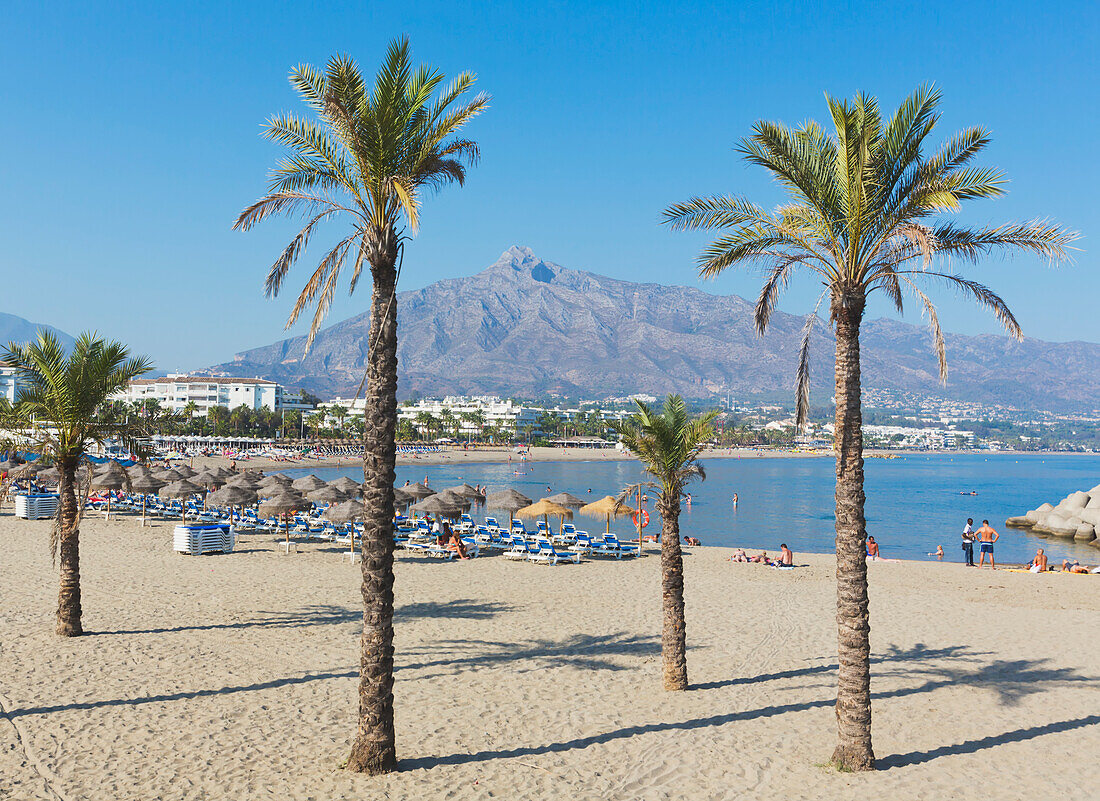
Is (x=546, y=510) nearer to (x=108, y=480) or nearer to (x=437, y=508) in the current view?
(x=437, y=508)

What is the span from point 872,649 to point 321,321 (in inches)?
404

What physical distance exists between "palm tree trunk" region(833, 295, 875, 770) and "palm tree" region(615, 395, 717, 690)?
2.62 meters

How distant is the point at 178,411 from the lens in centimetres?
13188

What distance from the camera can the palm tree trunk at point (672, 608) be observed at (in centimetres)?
984

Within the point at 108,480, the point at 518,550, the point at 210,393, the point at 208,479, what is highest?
the point at 210,393

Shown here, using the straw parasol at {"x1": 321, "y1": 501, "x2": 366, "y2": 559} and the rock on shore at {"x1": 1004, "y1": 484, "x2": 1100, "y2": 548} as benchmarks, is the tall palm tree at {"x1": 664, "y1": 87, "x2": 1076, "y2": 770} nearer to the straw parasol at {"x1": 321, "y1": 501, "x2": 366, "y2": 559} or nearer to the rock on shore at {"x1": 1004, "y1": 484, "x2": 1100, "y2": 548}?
the straw parasol at {"x1": 321, "y1": 501, "x2": 366, "y2": 559}

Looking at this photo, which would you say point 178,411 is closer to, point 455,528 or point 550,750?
point 455,528

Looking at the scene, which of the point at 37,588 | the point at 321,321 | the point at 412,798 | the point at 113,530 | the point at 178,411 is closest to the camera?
the point at 412,798

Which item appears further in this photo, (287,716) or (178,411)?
(178,411)

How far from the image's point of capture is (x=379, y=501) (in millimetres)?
6793

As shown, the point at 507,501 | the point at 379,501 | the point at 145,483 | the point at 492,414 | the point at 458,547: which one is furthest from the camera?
the point at 492,414

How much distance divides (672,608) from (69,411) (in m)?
9.31

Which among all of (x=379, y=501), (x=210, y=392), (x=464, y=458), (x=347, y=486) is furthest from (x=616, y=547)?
(x=210, y=392)

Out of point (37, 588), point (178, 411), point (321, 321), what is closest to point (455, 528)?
point (37, 588)
